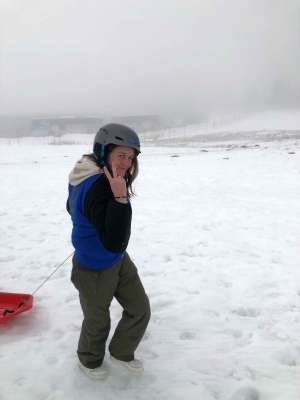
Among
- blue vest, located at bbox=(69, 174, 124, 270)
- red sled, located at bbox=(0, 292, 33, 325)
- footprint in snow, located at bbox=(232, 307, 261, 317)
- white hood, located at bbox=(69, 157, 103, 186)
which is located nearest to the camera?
white hood, located at bbox=(69, 157, 103, 186)

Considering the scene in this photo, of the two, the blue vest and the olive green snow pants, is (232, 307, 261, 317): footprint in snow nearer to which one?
the olive green snow pants

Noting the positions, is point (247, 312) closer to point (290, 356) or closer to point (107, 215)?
point (290, 356)

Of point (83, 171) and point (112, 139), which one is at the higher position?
point (112, 139)

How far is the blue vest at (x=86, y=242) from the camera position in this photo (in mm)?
2084

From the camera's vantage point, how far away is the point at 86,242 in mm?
2186

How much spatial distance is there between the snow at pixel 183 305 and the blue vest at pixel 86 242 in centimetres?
116

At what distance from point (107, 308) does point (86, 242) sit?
62cm

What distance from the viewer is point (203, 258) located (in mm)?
4980

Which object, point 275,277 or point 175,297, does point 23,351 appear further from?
point 275,277

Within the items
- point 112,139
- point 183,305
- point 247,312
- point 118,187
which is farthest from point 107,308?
point 247,312

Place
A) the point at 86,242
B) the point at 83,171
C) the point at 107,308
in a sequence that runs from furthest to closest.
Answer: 1. the point at 107,308
2. the point at 86,242
3. the point at 83,171

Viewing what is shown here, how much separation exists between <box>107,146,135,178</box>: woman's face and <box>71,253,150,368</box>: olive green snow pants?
0.83 metres

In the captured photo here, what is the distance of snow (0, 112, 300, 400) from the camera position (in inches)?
98.2

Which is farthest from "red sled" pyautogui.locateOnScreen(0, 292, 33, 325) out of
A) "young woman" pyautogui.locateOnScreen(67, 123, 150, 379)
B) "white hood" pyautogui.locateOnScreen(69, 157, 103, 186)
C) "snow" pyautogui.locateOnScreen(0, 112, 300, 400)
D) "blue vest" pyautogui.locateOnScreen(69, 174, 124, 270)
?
"white hood" pyautogui.locateOnScreen(69, 157, 103, 186)
